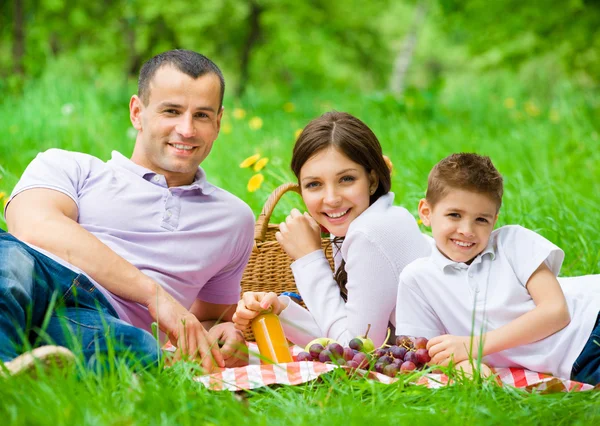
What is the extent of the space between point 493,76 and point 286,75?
11.4ft

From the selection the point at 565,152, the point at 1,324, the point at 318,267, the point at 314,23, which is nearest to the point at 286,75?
the point at 314,23

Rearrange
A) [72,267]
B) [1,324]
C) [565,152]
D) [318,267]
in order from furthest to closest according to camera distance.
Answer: [565,152] → [318,267] → [72,267] → [1,324]

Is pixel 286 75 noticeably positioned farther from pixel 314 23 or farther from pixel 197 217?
pixel 197 217

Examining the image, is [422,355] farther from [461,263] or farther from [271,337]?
[271,337]

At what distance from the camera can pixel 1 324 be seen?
1.88 metres

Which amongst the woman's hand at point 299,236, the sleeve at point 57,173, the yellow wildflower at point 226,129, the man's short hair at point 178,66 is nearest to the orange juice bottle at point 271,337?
the woman's hand at point 299,236

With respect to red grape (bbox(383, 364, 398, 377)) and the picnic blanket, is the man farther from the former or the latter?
red grape (bbox(383, 364, 398, 377))

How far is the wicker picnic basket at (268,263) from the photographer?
10.2 feet

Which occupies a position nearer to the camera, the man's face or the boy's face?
the boy's face

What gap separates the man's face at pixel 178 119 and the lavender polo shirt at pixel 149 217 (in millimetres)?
88

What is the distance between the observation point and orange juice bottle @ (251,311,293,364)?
2377mm

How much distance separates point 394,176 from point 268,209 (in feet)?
5.12

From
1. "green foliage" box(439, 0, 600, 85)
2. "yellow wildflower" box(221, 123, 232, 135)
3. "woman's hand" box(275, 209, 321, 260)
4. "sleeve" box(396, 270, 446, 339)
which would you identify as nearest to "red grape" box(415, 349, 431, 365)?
"sleeve" box(396, 270, 446, 339)

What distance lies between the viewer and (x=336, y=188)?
2625 millimetres
